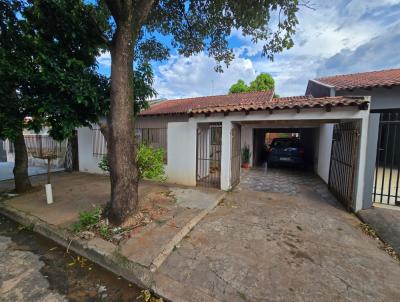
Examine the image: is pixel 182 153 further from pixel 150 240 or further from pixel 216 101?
pixel 216 101

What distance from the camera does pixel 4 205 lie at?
4992 mm

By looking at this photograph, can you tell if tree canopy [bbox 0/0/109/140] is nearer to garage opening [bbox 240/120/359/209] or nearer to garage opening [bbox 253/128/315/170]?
garage opening [bbox 240/120/359/209]

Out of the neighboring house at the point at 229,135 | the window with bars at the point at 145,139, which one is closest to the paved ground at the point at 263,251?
the neighboring house at the point at 229,135

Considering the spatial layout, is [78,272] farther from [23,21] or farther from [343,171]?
[343,171]

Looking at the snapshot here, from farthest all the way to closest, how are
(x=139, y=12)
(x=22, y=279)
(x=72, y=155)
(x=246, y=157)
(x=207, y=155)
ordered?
(x=246, y=157), (x=72, y=155), (x=207, y=155), (x=139, y=12), (x=22, y=279)

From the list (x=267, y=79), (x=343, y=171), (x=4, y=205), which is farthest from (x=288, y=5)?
(x=267, y=79)

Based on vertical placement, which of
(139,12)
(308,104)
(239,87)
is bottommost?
(308,104)

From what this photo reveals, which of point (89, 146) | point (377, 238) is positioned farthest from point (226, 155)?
point (89, 146)

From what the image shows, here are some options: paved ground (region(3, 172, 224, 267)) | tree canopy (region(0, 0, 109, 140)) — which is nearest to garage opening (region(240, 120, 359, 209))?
paved ground (region(3, 172, 224, 267))

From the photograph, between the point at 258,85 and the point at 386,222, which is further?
the point at 258,85

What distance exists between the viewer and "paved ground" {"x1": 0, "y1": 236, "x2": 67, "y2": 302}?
7.66 ft

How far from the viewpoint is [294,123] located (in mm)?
6379

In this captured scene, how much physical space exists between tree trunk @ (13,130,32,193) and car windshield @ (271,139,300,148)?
10.4 meters

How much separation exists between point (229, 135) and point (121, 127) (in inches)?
138
